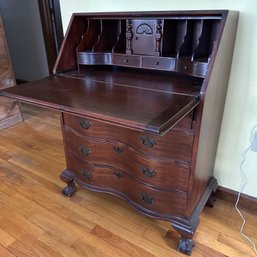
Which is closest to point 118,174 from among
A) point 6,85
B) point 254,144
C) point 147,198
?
point 147,198

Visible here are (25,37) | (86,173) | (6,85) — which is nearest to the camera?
(86,173)

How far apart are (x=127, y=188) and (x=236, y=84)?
2.60 feet

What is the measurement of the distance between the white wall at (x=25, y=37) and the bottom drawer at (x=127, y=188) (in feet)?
7.88

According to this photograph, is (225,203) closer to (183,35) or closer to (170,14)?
(183,35)

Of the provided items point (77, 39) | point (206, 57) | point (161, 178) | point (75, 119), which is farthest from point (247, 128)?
point (77, 39)

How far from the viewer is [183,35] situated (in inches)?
49.1

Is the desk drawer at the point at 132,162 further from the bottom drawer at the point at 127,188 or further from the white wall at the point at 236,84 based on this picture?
the white wall at the point at 236,84

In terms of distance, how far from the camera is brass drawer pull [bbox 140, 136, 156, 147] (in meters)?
1.09

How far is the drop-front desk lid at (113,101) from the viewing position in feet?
2.62

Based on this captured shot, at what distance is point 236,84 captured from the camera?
1.28 meters

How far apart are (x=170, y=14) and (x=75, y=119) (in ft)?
2.25

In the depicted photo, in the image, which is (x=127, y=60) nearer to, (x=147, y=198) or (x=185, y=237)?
(x=147, y=198)

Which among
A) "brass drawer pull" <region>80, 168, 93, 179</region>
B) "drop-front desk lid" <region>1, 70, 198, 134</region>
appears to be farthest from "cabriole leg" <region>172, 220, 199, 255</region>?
"drop-front desk lid" <region>1, 70, 198, 134</region>

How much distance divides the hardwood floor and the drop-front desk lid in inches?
31.1
